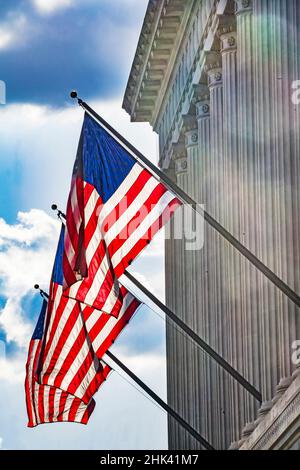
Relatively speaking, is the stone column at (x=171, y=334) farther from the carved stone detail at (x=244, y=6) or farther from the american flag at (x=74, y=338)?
the american flag at (x=74, y=338)

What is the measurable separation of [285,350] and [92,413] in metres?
9.31

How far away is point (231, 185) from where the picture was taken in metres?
54.6

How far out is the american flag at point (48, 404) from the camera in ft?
168

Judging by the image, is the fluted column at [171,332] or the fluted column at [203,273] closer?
the fluted column at [203,273]

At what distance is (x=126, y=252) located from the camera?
39594 mm

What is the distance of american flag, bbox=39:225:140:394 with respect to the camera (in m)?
44.9

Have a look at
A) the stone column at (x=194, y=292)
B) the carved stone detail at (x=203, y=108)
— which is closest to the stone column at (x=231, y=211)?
the carved stone detail at (x=203, y=108)

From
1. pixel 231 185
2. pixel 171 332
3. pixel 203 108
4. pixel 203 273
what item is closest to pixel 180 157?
pixel 203 108

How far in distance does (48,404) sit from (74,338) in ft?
23.7

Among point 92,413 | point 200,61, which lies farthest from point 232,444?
point 200,61

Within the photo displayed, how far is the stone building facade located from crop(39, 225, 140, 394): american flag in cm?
371

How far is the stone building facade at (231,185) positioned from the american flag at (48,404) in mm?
4128
